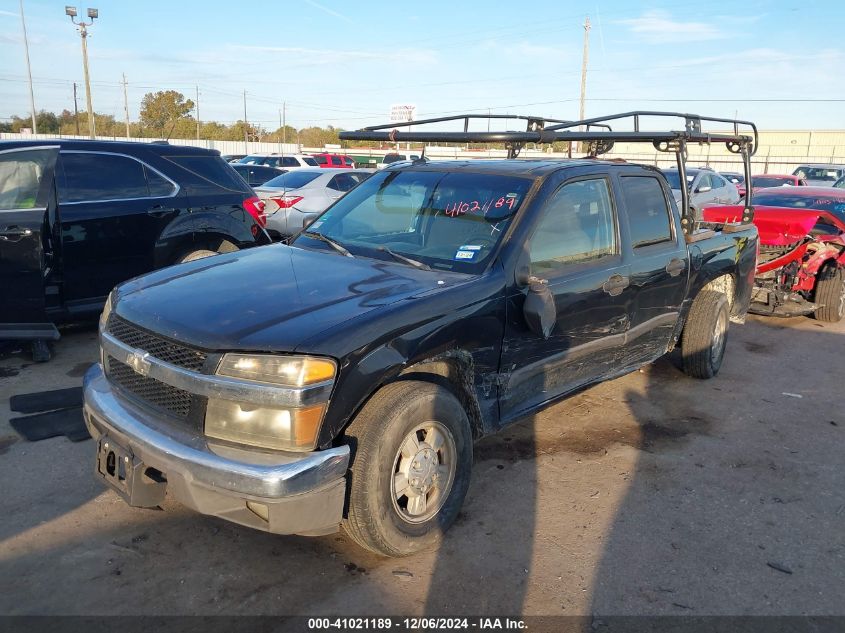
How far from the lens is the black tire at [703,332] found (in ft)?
18.7

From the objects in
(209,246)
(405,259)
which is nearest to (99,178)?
(209,246)

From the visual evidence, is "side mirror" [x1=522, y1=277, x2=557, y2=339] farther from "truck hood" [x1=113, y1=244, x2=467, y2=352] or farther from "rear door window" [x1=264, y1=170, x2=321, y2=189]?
"rear door window" [x1=264, y1=170, x2=321, y2=189]

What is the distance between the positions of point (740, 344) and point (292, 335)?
6275 millimetres

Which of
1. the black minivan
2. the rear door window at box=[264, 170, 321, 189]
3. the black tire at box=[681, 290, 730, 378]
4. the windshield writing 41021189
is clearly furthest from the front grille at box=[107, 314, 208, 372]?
the rear door window at box=[264, 170, 321, 189]

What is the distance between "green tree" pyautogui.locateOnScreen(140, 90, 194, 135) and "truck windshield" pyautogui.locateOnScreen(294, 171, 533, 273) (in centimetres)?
7069

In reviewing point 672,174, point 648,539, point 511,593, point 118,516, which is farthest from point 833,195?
point 118,516

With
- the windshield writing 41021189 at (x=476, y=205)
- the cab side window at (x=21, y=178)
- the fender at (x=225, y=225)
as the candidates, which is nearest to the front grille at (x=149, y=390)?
the windshield writing 41021189 at (x=476, y=205)

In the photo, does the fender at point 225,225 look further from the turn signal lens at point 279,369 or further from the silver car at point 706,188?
the silver car at point 706,188

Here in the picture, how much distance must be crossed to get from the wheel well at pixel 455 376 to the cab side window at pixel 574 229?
743 mm

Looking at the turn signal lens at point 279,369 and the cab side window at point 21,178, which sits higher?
the cab side window at point 21,178

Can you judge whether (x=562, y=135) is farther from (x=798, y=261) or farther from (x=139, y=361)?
(x=798, y=261)

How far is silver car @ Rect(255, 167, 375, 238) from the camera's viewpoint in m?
12.2

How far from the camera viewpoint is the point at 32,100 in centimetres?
4434

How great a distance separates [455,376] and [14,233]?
4207 mm
